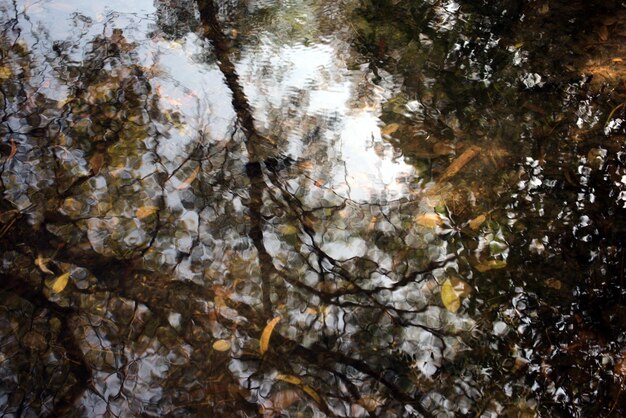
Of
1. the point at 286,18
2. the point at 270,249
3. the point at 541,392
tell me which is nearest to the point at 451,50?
the point at 286,18

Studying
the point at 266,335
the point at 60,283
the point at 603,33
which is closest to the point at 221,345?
the point at 266,335

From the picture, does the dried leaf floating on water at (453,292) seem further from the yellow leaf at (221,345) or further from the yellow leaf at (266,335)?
the yellow leaf at (221,345)

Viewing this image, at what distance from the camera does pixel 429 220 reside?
2.12 meters

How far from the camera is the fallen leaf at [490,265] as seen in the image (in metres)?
1.95

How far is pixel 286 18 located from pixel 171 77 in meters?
0.96

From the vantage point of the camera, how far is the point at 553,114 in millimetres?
2609

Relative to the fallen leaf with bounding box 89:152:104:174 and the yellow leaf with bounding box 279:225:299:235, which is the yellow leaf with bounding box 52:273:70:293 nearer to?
the fallen leaf with bounding box 89:152:104:174

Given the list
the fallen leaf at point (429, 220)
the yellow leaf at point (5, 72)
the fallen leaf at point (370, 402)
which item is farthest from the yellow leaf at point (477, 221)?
the yellow leaf at point (5, 72)

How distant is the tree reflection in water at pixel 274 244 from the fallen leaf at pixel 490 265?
2cm

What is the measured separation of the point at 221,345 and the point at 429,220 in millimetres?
1018

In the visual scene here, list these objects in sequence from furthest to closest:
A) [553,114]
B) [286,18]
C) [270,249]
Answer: [286,18] < [553,114] < [270,249]

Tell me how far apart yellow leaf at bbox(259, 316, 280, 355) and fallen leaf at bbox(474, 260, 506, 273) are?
83 centimetres

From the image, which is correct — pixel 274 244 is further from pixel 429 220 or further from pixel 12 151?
pixel 12 151

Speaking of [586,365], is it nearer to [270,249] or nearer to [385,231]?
[385,231]
